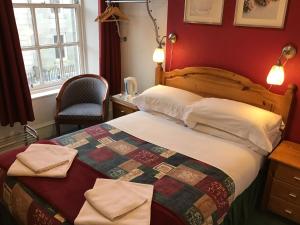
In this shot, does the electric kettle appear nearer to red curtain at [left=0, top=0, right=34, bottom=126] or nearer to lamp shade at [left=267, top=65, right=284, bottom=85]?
red curtain at [left=0, top=0, right=34, bottom=126]

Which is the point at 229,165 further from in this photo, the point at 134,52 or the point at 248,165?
the point at 134,52

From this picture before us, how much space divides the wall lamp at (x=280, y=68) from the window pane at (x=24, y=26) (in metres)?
2.75

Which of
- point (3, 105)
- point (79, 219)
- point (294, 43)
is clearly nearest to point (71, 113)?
point (3, 105)

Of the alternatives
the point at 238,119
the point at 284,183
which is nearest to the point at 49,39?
the point at 238,119

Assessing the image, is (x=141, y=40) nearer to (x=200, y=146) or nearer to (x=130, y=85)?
(x=130, y=85)

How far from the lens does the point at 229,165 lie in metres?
1.90

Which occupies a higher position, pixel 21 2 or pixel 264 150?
pixel 21 2

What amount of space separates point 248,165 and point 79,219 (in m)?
1.27

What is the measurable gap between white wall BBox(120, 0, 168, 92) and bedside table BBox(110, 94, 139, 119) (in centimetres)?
45

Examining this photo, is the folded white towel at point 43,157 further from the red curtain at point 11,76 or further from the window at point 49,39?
the window at point 49,39

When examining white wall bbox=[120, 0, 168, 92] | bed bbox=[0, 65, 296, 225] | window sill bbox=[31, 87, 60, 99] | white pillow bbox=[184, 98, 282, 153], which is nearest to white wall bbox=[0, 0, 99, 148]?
window sill bbox=[31, 87, 60, 99]

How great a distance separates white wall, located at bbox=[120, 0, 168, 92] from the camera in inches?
120

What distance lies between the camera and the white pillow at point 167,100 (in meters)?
2.54

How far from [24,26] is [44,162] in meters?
2.13
